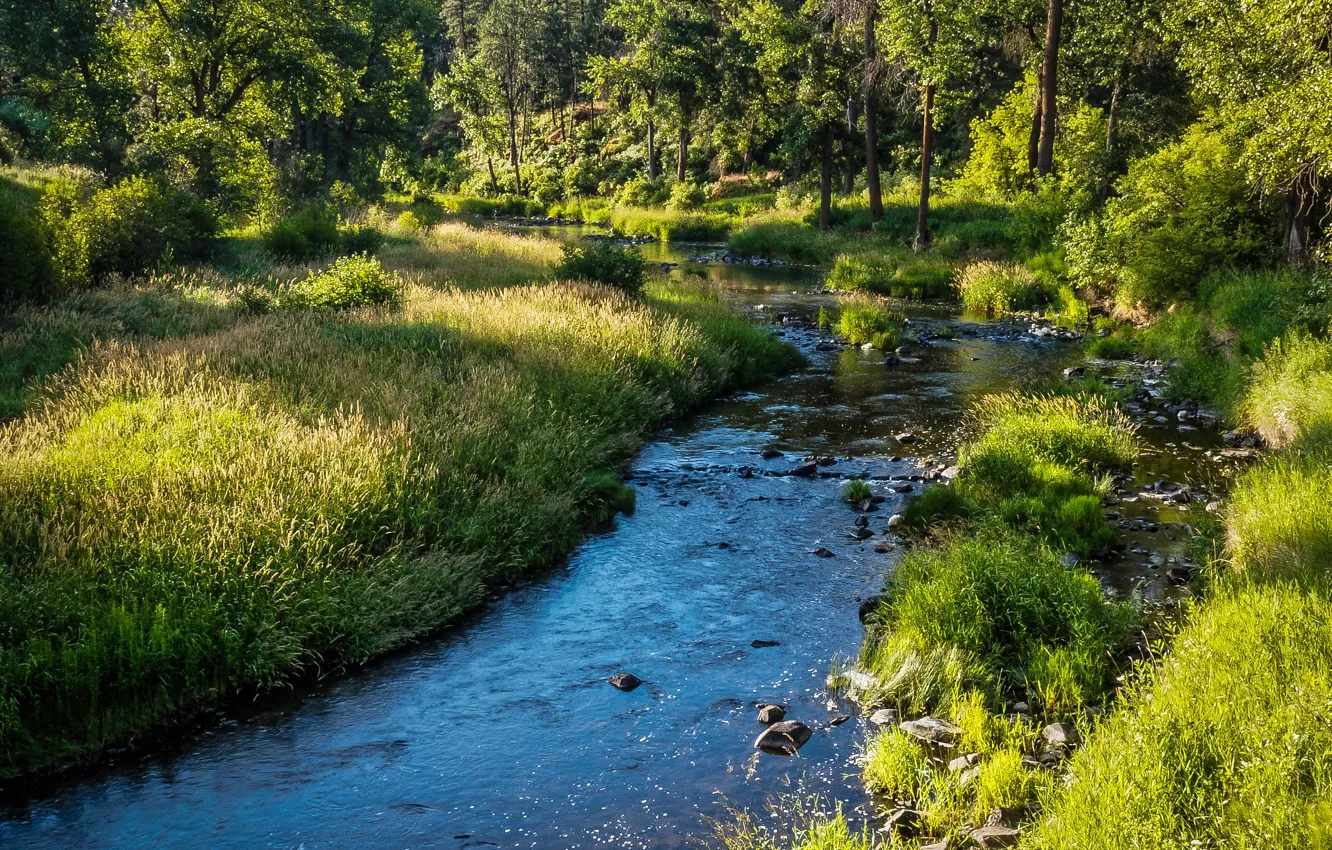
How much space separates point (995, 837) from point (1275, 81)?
18.2m

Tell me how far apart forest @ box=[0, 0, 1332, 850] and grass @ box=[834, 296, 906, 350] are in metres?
0.12

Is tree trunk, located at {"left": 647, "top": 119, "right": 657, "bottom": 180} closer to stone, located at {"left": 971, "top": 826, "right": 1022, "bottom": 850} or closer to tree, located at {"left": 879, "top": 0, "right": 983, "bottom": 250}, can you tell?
tree, located at {"left": 879, "top": 0, "right": 983, "bottom": 250}

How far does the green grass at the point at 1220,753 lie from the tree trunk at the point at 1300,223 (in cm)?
1682

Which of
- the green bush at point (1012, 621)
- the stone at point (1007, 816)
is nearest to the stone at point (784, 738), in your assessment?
the green bush at point (1012, 621)

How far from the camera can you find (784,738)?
7.05 meters

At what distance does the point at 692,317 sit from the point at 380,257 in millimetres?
11854

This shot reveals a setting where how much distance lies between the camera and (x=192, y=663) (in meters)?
7.56

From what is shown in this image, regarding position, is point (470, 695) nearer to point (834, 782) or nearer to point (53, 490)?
point (834, 782)

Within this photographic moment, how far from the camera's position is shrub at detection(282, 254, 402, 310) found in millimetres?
19844

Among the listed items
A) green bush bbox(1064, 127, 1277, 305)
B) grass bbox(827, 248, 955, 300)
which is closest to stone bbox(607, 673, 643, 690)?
green bush bbox(1064, 127, 1277, 305)

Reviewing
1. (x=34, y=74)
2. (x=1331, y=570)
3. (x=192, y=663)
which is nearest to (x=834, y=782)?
(x=1331, y=570)

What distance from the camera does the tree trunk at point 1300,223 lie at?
792 inches

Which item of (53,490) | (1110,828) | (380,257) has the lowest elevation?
(1110,828)

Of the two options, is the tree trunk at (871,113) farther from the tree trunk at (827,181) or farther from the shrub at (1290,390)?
the shrub at (1290,390)
